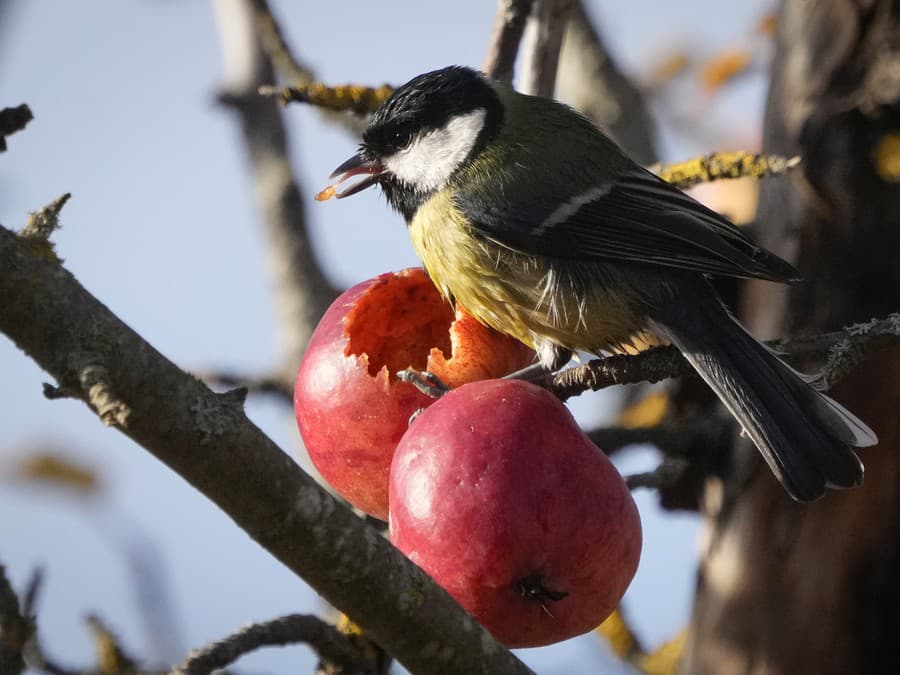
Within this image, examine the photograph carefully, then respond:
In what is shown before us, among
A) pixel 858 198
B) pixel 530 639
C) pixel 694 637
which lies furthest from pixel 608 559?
pixel 858 198

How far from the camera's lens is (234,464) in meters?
0.92

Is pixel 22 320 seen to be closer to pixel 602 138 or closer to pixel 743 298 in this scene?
pixel 602 138

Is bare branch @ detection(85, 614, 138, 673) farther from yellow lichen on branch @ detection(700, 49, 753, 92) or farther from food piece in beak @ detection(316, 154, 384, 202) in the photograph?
yellow lichen on branch @ detection(700, 49, 753, 92)

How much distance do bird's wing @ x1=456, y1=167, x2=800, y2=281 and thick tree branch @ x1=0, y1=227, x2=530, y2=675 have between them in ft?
2.71

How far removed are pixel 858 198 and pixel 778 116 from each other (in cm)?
22

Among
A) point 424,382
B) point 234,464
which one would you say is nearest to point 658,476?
point 424,382

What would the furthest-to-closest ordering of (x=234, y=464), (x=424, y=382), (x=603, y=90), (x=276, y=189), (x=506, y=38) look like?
(x=603, y=90) → (x=276, y=189) → (x=506, y=38) → (x=424, y=382) → (x=234, y=464)

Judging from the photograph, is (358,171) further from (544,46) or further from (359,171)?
(544,46)

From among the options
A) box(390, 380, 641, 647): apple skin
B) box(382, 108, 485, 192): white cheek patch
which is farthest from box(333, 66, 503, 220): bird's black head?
box(390, 380, 641, 647): apple skin

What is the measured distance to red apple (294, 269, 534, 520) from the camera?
4.63 feet

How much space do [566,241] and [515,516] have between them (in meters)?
0.68

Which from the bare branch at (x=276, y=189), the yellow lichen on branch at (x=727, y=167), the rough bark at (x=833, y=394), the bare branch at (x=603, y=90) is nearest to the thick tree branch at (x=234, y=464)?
the yellow lichen on branch at (x=727, y=167)

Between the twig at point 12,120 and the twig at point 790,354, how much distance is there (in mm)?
780

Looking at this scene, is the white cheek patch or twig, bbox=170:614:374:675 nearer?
twig, bbox=170:614:374:675
